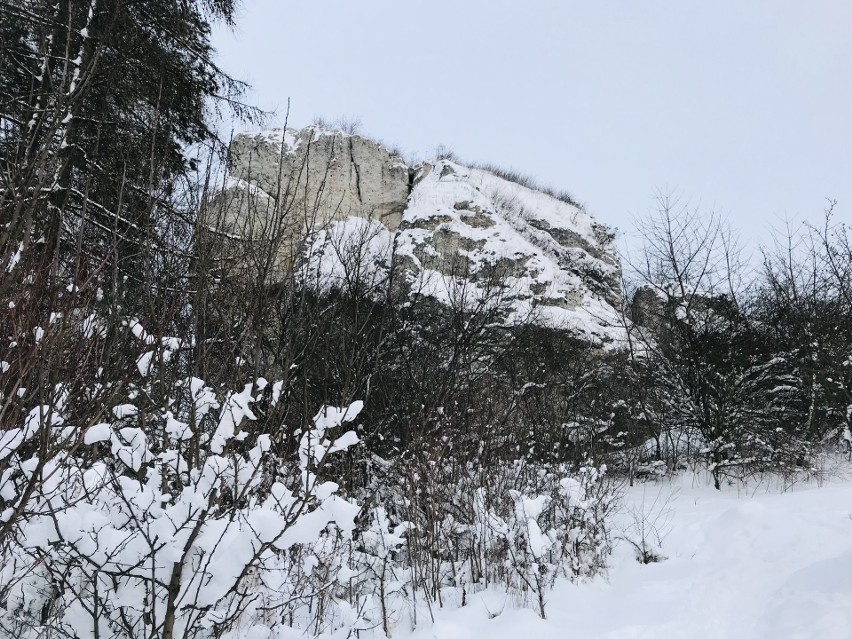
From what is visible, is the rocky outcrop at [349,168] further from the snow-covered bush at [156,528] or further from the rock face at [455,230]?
the snow-covered bush at [156,528]

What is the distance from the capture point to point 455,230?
15.2 metres

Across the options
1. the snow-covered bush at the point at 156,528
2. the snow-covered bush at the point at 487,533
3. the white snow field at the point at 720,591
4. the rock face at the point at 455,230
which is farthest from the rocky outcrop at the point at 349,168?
the snow-covered bush at the point at 156,528

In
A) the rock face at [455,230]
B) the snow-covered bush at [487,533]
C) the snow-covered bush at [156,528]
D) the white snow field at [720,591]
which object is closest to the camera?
the snow-covered bush at [156,528]

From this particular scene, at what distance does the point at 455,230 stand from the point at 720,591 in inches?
478

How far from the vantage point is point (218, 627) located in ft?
7.90

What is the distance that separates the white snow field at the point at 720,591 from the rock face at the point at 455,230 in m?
6.46

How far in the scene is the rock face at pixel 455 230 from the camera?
506 inches

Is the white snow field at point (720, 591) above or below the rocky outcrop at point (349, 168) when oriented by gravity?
below

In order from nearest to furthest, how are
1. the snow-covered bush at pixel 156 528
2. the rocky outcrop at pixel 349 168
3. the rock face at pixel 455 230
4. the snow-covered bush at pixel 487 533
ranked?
the snow-covered bush at pixel 156 528, the snow-covered bush at pixel 487 533, the rock face at pixel 455 230, the rocky outcrop at pixel 349 168

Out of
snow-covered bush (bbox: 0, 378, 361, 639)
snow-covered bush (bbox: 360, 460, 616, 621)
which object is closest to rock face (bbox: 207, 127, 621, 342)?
snow-covered bush (bbox: 360, 460, 616, 621)

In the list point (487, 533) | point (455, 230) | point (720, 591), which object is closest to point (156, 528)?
point (487, 533)

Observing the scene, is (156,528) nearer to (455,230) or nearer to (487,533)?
(487,533)

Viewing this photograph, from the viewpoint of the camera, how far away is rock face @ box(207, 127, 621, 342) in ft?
42.2

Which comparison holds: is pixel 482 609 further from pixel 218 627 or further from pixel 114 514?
pixel 114 514
